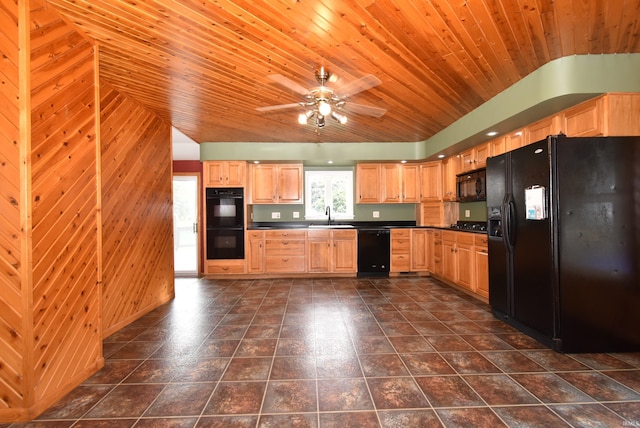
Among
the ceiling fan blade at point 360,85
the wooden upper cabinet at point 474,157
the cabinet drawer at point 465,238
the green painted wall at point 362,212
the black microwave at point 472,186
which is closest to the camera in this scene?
the ceiling fan blade at point 360,85

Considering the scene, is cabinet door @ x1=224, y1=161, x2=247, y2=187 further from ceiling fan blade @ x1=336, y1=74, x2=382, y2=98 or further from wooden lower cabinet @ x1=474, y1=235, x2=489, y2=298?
wooden lower cabinet @ x1=474, y1=235, x2=489, y2=298

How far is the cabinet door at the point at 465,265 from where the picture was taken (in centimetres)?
397

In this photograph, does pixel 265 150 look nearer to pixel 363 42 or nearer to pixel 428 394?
pixel 363 42

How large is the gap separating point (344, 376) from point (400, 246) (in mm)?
3568

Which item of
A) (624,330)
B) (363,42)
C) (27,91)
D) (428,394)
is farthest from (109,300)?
(624,330)

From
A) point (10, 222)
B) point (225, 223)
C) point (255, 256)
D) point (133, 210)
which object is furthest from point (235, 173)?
point (10, 222)

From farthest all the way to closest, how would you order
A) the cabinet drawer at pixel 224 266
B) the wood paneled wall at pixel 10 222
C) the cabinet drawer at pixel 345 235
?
1. the cabinet drawer at pixel 345 235
2. the cabinet drawer at pixel 224 266
3. the wood paneled wall at pixel 10 222

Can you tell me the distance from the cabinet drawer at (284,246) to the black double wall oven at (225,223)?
0.50m

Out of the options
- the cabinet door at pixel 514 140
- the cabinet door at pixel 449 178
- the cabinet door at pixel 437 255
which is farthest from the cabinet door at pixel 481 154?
the cabinet door at pixel 437 255

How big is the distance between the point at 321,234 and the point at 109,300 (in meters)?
3.27

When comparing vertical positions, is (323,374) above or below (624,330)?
below

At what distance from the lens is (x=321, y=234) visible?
5242 millimetres


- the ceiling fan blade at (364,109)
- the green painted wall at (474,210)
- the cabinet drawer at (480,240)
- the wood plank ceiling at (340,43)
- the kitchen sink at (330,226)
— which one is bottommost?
the cabinet drawer at (480,240)

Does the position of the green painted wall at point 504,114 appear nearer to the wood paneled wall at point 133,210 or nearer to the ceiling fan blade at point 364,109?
the ceiling fan blade at point 364,109
